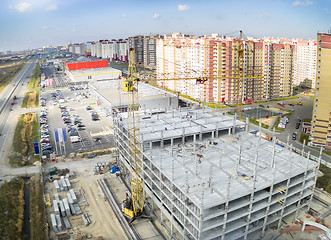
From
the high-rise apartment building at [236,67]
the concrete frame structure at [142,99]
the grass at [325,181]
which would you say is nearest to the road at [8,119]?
the concrete frame structure at [142,99]

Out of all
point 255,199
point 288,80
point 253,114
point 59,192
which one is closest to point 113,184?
point 59,192

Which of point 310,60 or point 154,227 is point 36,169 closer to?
point 154,227

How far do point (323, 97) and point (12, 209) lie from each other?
38.0 meters

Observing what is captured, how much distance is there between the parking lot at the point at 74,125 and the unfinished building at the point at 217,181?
13.9m

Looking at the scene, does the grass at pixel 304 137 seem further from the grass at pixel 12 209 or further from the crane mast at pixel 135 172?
the grass at pixel 12 209

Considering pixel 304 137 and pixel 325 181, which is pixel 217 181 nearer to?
pixel 325 181

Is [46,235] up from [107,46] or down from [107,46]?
down

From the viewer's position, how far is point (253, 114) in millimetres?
52250

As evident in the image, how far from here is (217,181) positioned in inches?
718

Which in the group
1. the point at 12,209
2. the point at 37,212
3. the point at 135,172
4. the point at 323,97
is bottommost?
the point at 37,212

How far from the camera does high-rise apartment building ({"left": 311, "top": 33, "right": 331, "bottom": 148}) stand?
34.7 m

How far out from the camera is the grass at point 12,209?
21.0m

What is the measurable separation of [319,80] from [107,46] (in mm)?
131966

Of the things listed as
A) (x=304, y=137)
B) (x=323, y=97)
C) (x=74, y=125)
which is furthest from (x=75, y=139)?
(x=323, y=97)
